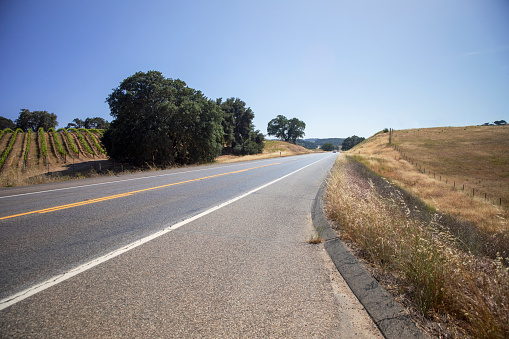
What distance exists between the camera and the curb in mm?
2008

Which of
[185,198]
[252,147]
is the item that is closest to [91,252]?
[185,198]

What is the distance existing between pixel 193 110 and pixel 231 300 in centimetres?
2650

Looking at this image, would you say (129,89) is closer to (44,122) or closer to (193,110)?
(193,110)

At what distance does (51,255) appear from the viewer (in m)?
3.35

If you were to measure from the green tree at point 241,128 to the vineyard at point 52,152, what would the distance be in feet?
93.8

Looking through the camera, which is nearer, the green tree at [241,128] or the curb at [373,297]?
the curb at [373,297]

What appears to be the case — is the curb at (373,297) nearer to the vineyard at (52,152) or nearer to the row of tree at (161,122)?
the row of tree at (161,122)

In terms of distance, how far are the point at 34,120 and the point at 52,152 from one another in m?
78.0

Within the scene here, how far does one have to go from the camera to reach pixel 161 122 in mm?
26453

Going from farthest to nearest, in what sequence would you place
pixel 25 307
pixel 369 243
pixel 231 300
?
pixel 369 243, pixel 231 300, pixel 25 307

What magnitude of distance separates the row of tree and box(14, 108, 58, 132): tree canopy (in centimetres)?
10041

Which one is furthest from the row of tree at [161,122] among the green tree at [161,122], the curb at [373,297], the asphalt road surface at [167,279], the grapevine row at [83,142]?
the grapevine row at [83,142]

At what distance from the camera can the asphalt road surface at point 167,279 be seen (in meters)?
2.04

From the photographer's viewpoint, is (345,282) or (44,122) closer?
(345,282)
